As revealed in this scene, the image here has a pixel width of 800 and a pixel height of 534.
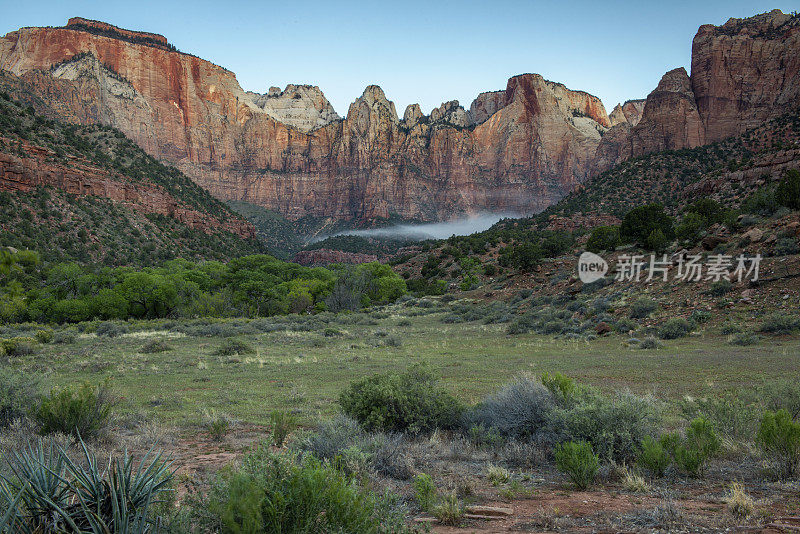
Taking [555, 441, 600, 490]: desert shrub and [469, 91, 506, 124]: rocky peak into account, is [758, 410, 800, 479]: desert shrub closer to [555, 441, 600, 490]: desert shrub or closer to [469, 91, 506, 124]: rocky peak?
[555, 441, 600, 490]: desert shrub

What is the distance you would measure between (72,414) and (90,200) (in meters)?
57.9

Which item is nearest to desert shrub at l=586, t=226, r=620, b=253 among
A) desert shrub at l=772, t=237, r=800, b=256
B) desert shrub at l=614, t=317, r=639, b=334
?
desert shrub at l=772, t=237, r=800, b=256

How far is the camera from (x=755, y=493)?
373 centimetres

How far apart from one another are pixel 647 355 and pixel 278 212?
5913 inches

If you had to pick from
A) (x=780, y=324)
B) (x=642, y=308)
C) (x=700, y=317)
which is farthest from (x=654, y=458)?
(x=642, y=308)

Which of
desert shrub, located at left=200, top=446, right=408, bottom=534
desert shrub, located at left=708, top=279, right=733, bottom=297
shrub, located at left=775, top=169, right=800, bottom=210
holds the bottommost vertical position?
desert shrub, located at left=200, top=446, right=408, bottom=534

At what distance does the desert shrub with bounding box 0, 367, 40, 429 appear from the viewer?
6.41 m

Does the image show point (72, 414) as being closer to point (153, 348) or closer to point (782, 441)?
point (782, 441)

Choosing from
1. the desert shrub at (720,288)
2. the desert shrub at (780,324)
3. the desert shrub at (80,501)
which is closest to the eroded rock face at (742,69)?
the desert shrub at (720,288)

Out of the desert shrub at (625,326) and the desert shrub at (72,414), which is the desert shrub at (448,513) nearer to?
the desert shrub at (72,414)

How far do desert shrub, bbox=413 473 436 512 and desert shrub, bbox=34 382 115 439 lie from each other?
4.98 metres

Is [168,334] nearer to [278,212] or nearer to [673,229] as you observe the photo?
[673,229]

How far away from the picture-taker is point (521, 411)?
600 centimetres

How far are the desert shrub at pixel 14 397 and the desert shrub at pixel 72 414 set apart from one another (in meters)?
0.44
